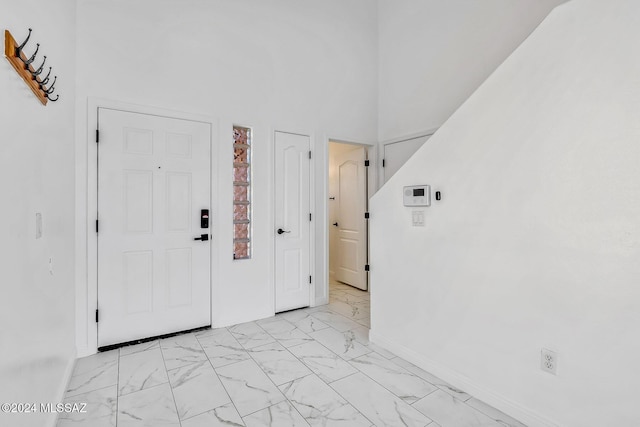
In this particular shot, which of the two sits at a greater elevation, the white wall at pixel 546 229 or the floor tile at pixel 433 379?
the white wall at pixel 546 229

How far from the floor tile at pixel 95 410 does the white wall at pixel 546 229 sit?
2.12 metres

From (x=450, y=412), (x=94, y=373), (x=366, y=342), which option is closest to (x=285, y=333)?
(x=366, y=342)

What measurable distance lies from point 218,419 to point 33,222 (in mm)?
1425

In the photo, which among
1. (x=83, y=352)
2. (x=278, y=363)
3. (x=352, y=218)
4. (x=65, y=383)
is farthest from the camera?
(x=352, y=218)

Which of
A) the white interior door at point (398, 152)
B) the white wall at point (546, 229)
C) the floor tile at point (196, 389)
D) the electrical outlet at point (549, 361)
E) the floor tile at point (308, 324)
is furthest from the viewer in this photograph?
the white interior door at point (398, 152)

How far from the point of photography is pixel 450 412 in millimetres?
1951

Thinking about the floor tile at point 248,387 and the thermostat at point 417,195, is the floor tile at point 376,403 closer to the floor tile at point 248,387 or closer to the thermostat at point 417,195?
the floor tile at point 248,387

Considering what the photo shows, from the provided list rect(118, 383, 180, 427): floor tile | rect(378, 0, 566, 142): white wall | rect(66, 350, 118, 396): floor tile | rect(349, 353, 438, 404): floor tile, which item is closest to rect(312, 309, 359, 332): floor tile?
rect(349, 353, 438, 404): floor tile

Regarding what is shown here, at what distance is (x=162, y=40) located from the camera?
9.82 ft

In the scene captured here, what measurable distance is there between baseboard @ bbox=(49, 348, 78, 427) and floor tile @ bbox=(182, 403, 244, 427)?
70 cm

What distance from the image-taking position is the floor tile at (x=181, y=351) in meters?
2.58

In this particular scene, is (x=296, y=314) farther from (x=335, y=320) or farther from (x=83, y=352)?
(x=83, y=352)

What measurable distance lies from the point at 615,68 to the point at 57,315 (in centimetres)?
331

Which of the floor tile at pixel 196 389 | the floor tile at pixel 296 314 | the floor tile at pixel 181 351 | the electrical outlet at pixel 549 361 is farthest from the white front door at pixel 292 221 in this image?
the electrical outlet at pixel 549 361
